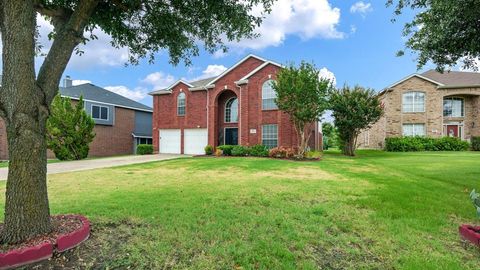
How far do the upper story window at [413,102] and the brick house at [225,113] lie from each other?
11966 millimetres

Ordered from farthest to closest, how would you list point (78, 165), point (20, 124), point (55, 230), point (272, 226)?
point (78, 165), point (272, 226), point (55, 230), point (20, 124)

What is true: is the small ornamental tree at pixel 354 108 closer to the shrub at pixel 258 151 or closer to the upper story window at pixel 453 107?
A: the shrub at pixel 258 151

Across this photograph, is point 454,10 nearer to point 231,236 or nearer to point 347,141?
point 231,236

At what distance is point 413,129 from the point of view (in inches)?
1150

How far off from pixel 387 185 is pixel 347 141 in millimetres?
15424

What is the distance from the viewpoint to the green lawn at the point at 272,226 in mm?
3498

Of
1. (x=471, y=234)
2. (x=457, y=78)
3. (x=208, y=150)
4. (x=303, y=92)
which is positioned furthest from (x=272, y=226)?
(x=457, y=78)

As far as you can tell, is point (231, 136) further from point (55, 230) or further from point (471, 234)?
point (471, 234)

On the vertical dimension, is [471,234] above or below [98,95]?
below

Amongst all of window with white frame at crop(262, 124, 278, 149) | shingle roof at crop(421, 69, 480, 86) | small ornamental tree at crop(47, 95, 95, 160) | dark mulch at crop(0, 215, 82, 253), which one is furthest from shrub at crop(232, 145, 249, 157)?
shingle roof at crop(421, 69, 480, 86)

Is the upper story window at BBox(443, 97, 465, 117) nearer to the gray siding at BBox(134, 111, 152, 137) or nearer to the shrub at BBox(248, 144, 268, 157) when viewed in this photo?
the shrub at BBox(248, 144, 268, 157)

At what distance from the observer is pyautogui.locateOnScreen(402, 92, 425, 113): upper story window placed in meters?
29.0

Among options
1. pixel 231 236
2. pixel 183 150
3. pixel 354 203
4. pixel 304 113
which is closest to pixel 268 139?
pixel 304 113

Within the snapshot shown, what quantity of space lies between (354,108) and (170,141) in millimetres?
16532
